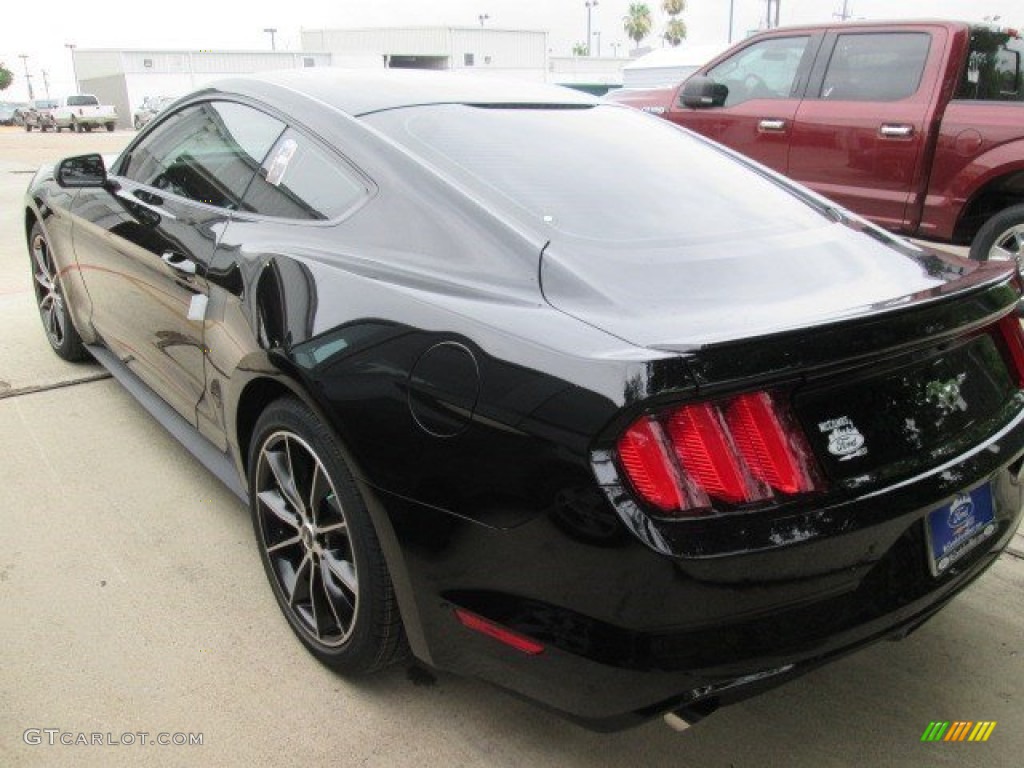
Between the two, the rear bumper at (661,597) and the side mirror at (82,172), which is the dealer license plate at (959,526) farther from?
the side mirror at (82,172)

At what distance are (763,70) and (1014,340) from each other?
Answer: 490 cm

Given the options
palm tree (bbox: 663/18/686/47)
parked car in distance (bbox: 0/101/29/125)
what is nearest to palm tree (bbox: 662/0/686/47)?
palm tree (bbox: 663/18/686/47)

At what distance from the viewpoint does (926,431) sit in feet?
5.96

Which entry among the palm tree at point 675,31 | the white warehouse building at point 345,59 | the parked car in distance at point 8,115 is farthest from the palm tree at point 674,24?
the parked car in distance at point 8,115

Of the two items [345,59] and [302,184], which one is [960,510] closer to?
[302,184]

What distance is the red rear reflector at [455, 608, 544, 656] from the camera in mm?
1703

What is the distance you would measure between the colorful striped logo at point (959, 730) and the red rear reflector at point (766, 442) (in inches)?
38.0

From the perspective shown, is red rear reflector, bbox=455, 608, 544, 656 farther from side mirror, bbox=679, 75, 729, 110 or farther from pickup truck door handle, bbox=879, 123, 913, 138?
side mirror, bbox=679, 75, 729, 110

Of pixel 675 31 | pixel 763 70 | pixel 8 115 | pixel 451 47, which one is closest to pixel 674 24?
pixel 675 31

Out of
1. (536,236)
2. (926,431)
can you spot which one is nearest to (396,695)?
(536,236)

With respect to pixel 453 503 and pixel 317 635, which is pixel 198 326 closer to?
pixel 317 635

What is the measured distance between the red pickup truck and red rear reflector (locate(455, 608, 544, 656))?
4833 millimetres

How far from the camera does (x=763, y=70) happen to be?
21.4 feet

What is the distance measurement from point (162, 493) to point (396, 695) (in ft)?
4.89
